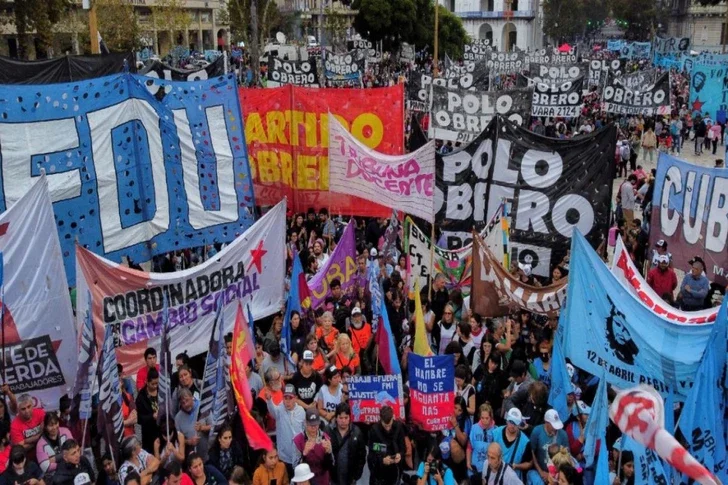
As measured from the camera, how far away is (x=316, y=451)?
22.5 feet

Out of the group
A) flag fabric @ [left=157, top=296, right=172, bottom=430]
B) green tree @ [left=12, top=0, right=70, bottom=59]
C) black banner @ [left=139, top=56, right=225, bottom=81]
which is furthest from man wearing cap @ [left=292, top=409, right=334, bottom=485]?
green tree @ [left=12, top=0, right=70, bottom=59]

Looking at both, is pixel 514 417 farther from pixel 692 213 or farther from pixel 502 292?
pixel 692 213

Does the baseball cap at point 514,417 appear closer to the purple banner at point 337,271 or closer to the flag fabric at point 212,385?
the flag fabric at point 212,385

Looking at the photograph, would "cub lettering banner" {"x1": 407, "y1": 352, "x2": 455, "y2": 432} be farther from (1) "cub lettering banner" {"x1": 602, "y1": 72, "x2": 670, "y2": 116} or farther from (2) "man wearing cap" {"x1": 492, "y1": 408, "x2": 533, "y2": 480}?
(1) "cub lettering banner" {"x1": 602, "y1": 72, "x2": 670, "y2": 116}

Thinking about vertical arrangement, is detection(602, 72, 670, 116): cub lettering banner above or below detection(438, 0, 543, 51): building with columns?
below

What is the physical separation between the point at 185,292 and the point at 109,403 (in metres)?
1.98

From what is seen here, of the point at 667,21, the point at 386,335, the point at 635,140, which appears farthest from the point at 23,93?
the point at 667,21

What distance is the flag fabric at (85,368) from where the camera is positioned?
695cm

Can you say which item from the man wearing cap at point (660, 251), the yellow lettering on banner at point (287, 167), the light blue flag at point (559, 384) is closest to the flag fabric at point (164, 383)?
the light blue flag at point (559, 384)

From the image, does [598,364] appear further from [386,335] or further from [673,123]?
[673,123]

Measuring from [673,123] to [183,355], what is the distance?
20571 millimetres

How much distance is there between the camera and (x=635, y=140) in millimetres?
23547

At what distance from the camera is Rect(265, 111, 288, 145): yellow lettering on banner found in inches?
507

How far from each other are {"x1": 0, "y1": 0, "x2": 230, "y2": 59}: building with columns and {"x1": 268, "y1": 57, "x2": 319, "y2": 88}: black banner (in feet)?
76.5
